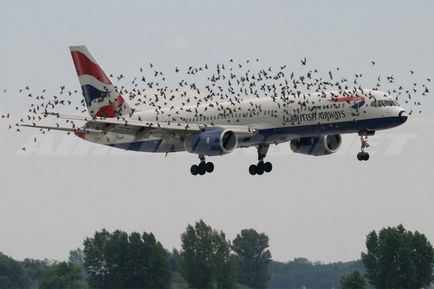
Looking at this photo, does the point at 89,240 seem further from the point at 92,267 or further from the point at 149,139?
the point at 149,139

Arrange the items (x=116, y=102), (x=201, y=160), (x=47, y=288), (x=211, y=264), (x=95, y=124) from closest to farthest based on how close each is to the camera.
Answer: (x=95, y=124)
(x=201, y=160)
(x=116, y=102)
(x=211, y=264)
(x=47, y=288)

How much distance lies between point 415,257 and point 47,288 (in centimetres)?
5245

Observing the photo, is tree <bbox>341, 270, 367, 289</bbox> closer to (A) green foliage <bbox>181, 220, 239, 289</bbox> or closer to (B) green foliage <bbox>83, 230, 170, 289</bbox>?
(A) green foliage <bbox>181, 220, 239, 289</bbox>

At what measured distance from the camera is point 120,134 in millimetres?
117938

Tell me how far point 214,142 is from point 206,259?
253 feet

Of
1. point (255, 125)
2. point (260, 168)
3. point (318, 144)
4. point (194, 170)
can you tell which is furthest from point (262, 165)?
point (255, 125)

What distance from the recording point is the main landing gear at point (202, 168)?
113 meters

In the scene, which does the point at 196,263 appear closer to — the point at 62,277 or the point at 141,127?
the point at 62,277

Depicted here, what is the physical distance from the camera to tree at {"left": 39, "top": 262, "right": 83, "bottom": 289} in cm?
18888

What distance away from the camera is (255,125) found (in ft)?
355

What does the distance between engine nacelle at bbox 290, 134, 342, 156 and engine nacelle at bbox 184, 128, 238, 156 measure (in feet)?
28.4

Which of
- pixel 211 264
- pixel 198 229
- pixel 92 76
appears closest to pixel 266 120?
pixel 92 76

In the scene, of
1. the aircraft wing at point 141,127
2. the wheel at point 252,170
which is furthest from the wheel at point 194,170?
the wheel at point 252,170

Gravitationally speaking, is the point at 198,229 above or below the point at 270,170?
above
